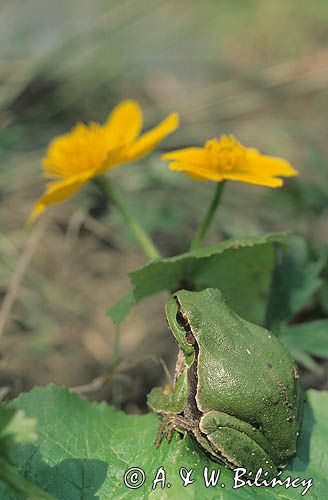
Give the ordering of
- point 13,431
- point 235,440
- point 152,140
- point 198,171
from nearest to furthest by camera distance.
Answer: point 13,431 → point 235,440 → point 198,171 → point 152,140

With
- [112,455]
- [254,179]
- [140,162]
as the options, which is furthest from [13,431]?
[140,162]

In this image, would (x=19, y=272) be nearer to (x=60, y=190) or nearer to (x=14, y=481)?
(x=60, y=190)

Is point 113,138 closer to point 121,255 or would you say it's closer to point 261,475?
point 121,255

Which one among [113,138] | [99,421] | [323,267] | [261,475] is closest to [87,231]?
[113,138]

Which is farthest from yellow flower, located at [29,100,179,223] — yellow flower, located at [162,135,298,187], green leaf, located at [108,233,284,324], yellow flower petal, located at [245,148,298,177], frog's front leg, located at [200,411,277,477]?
frog's front leg, located at [200,411,277,477]

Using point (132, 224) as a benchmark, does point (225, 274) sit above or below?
below
